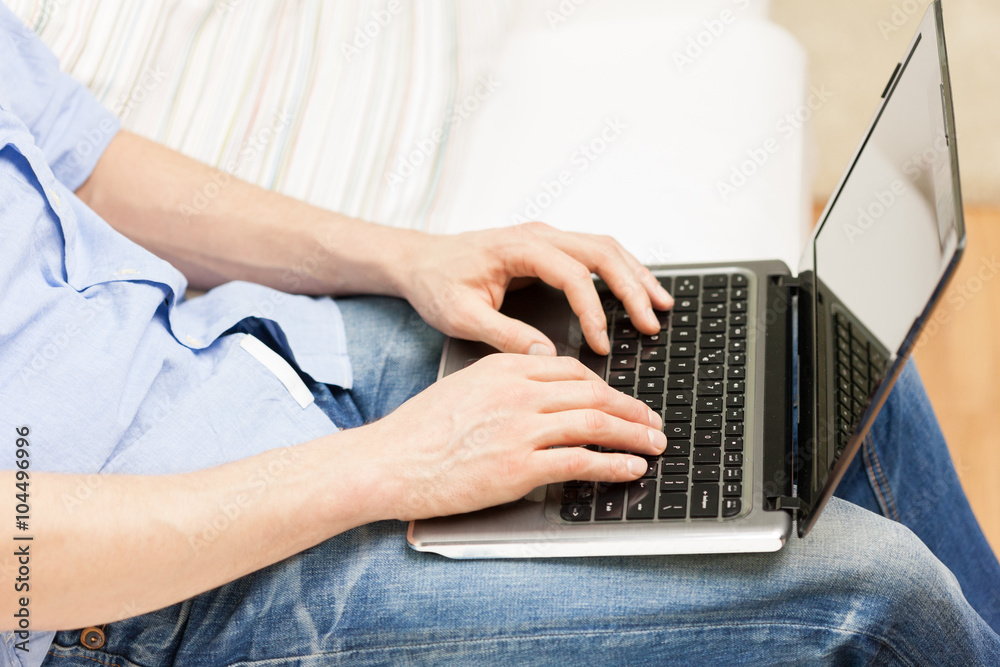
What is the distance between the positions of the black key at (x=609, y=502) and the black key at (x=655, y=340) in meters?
0.18

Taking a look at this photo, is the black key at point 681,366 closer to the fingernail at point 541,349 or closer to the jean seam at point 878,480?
the fingernail at point 541,349

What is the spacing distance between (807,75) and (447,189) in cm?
53

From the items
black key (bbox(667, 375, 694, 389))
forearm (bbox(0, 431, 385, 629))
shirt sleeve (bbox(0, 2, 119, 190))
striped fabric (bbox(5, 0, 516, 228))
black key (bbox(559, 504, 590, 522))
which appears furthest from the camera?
striped fabric (bbox(5, 0, 516, 228))

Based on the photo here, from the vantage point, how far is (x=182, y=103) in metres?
1.21

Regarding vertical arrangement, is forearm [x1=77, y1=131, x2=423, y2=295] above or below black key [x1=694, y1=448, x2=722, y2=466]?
below

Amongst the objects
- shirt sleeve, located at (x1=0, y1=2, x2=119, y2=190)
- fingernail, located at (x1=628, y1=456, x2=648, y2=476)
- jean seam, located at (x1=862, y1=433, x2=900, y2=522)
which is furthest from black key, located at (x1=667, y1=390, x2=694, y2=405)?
shirt sleeve, located at (x1=0, y1=2, x2=119, y2=190)

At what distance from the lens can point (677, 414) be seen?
0.78 m

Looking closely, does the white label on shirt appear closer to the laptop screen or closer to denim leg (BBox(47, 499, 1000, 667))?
denim leg (BBox(47, 499, 1000, 667))

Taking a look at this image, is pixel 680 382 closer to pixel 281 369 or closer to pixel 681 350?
pixel 681 350

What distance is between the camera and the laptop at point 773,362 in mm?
649

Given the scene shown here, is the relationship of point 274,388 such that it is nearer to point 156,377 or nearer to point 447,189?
point 156,377

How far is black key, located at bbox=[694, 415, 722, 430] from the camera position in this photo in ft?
2.50

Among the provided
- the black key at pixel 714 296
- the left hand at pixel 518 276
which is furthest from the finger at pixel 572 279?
the black key at pixel 714 296

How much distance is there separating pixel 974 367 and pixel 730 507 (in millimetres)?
1029
